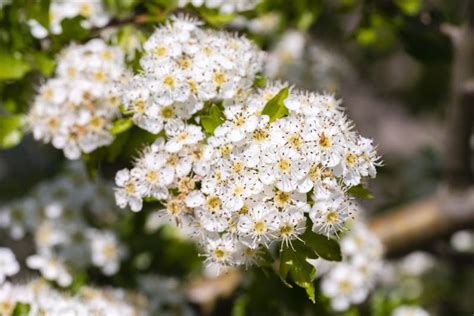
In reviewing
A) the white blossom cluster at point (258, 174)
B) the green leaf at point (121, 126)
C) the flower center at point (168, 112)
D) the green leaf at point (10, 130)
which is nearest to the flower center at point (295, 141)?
the white blossom cluster at point (258, 174)

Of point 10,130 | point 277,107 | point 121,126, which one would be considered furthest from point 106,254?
point 277,107

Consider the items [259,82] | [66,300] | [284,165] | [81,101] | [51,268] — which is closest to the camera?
[284,165]

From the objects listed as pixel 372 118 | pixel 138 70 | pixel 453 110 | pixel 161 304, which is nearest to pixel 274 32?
pixel 453 110

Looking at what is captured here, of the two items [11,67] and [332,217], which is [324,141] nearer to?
[332,217]

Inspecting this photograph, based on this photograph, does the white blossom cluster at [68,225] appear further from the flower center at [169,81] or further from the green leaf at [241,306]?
the flower center at [169,81]

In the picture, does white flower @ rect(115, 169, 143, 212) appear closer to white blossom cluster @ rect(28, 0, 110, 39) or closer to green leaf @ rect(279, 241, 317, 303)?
green leaf @ rect(279, 241, 317, 303)
